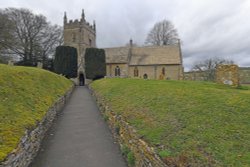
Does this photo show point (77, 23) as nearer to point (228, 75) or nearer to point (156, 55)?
point (156, 55)

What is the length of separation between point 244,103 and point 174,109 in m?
2.78

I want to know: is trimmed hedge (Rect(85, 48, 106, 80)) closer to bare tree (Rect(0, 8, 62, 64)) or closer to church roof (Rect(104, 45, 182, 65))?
church roof (Rect(104, 45, 182, 65))

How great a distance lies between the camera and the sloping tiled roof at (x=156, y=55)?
160 feet

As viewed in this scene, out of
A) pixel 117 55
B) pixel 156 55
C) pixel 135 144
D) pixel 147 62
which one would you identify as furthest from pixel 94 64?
pixel 135 144

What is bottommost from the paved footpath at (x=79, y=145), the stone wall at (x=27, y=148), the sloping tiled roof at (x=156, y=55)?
the paved footpath at (x=79, y=145)

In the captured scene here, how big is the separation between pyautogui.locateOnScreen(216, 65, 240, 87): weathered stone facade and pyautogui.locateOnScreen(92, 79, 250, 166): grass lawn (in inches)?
183

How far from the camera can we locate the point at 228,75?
50.3ft

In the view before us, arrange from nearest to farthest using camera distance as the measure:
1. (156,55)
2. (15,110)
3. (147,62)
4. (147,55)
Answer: (15,110) → (147,62) → (156,55) → (147,55)

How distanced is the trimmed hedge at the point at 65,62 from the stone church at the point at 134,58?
248 inches

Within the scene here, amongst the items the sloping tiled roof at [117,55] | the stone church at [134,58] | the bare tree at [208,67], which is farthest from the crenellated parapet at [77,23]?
the bare tree at [208,67]

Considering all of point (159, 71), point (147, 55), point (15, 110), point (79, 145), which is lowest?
point (79, 145)

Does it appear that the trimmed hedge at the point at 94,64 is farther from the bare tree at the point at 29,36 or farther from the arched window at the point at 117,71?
the bare tree at the point at 29,36

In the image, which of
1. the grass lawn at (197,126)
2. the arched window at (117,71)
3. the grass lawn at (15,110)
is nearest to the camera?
the grass lawn at (197,126)

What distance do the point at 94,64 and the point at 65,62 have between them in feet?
16.6
